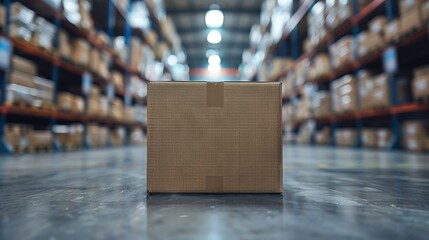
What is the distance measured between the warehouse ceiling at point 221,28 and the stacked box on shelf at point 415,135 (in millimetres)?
9848

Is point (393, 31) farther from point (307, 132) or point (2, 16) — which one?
point (2, 16)

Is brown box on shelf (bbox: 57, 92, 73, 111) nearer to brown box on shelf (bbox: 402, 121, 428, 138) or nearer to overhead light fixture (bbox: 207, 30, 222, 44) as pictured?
brown box on shelf (bbox: 402, 121, 428, 138)

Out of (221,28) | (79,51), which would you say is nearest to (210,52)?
(221,28)

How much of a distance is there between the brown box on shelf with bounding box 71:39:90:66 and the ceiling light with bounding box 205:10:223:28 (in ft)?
29.9

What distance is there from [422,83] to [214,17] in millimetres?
11354

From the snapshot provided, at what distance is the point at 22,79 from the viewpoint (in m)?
3.45

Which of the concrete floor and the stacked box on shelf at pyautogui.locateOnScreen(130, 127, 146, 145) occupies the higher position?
the stacked box on shelf at pyautogui.locateOnScreen(130, 127, 146, 145)

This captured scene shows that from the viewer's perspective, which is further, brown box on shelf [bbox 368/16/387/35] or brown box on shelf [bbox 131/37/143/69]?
brown box on shelf [bbox 131/37/143/69]

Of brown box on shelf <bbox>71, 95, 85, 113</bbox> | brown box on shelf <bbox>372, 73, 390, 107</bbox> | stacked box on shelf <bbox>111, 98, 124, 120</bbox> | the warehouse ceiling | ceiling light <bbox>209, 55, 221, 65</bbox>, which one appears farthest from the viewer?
ceiling light <bbox>209, 55, 221, 65</bbox>

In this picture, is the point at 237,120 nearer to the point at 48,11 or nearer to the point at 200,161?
the point at 200,161

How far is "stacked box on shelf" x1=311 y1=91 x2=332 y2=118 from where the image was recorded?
5.93 m

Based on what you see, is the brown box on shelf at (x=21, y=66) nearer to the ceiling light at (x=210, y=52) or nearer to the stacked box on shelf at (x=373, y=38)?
the stacked box on shelf at (x=373, y=38)

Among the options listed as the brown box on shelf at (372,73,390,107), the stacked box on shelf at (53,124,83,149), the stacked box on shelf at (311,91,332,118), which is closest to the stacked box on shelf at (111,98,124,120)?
the stacked box on shelf at (53,124,83,149)

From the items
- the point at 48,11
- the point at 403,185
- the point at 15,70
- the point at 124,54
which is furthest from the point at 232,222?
the point at 124,54
